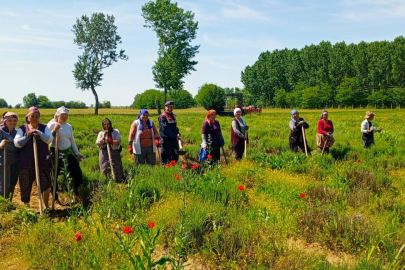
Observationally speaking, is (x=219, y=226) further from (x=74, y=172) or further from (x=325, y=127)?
(x=325, y=127)

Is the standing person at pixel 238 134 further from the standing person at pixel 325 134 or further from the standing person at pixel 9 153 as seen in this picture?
the standing person at pixel 9 153

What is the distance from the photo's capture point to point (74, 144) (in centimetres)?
594

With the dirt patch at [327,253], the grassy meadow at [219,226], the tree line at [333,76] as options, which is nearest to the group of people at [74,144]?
the grassy meadow at [219,226]

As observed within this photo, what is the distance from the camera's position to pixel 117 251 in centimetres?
322

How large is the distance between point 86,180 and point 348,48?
226 ft

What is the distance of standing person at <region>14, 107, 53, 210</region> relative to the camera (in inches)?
199

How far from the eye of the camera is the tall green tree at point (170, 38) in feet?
129

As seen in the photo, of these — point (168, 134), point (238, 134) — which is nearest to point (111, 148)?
point (168, 134)

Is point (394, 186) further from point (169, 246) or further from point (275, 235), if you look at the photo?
point (169, 246)

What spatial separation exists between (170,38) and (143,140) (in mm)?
34930

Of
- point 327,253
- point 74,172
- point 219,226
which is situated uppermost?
point 74,172

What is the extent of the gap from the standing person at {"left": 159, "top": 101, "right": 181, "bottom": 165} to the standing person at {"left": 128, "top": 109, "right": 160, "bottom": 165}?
0.27 meters

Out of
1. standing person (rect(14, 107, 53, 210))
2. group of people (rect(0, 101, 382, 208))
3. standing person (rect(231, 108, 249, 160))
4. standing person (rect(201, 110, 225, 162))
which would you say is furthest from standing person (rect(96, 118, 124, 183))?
standing person (rect(231, 108, 249, 160))

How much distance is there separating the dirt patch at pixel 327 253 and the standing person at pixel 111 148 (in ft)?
12.7
